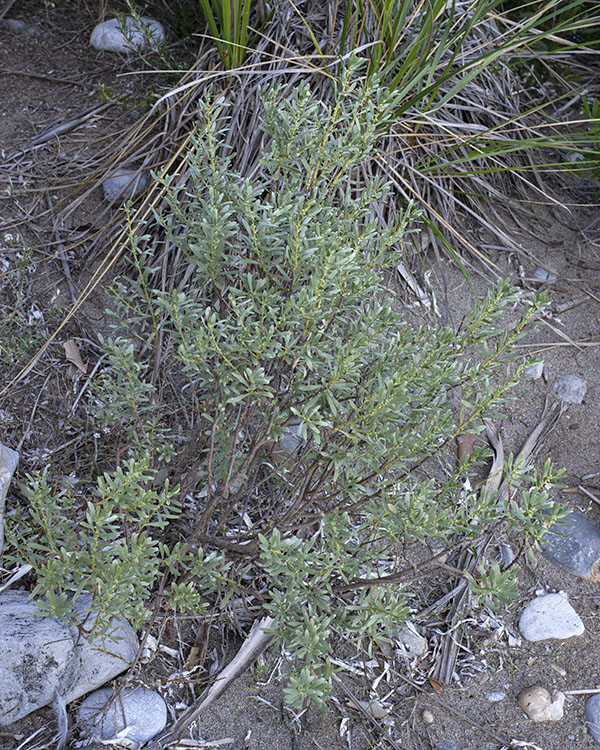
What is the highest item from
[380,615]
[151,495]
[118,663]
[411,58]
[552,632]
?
[411,58]

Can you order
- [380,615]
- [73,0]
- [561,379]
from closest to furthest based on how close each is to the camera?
[380,615] < [561,379] < [73,0]

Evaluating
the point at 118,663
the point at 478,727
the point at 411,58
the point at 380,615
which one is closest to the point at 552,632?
the point at 478,727

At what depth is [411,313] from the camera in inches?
110

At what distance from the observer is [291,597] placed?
1.67m

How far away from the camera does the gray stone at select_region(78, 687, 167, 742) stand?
5.75 ft

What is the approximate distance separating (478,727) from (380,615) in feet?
1.70

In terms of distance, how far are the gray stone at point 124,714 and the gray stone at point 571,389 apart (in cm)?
171

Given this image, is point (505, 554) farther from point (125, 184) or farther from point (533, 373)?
point (125, 184)

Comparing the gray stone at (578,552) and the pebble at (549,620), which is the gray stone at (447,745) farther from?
the gray stone at (578,552)

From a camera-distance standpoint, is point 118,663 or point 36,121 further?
point 36,121

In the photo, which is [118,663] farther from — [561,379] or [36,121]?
[36,121]

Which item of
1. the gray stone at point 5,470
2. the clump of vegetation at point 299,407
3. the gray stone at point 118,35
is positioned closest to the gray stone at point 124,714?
the clump of vegetation at point 299,407

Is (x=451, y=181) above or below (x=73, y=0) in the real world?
below

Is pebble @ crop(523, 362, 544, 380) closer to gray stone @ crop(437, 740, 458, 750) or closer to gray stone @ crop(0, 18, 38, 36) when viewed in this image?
gray stone @ crop(437, 740, 458, 750)
